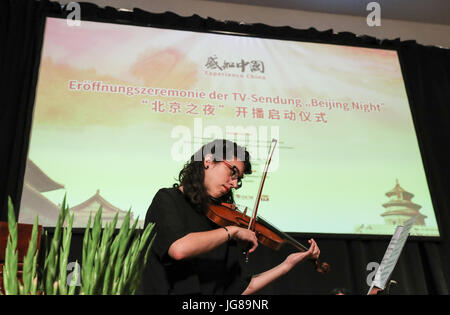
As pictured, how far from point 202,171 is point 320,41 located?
1.53 meters

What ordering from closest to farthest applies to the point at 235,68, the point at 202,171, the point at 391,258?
the point at 391,258 → the point at 202,171 → the point at 235,68

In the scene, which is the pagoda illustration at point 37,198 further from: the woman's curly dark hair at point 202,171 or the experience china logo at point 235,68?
the experience china logo at point 235,68

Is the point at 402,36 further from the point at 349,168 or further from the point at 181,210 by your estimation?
the point at 181,210

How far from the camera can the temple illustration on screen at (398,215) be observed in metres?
2.37

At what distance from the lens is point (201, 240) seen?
4.89ft

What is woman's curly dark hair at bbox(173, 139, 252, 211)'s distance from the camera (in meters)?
1.71

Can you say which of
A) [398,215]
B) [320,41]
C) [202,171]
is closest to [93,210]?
[202,171]

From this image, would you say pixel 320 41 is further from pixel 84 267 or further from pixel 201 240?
pixel 84 267

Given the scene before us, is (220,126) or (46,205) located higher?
(220,126)

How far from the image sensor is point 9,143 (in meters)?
2.34

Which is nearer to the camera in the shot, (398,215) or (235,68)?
(398,215)

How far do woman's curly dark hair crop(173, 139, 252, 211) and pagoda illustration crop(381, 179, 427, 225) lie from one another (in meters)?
0.95

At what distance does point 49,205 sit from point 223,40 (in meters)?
1.45
